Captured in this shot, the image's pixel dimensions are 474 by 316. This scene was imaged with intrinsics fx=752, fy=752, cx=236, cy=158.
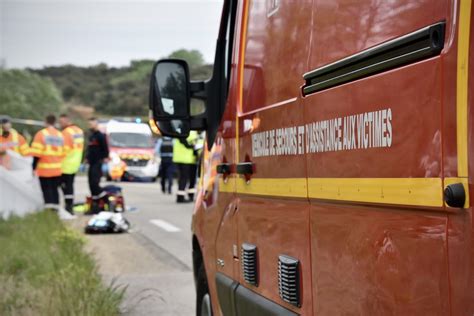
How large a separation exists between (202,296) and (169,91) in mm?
1340

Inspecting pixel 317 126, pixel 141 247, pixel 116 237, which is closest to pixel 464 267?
pixel 317 126

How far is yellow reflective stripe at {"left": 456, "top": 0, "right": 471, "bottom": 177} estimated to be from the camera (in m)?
1.66

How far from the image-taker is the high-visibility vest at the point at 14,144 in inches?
614

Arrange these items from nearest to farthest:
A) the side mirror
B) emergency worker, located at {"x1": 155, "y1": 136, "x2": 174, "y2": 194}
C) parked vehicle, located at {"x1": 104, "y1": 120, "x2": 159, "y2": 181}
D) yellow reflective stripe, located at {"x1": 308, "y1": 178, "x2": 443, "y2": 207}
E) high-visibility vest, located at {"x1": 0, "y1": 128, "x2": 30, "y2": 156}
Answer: yellow reflective stripe, located at {"x1": 308, "y1": 178, "x2": 443, "y2": 207}
the side mirror
high-visibility vest, located at {"x1": 0, "y1": 128, "x2": 30, "y2": 156}
emergency worker, located at {"x1": 155, "y1": 136, "x2": 174, "y2": 194}
parked vehicle, located at {"x1": 104, "y1": 120, "x2": 159, "y2": 181}

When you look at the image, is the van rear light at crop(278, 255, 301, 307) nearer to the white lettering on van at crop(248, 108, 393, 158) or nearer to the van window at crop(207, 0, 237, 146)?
the white lettering on van at crop(248, 108, 393, 158)

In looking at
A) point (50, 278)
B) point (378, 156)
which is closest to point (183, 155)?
point (50, 278)

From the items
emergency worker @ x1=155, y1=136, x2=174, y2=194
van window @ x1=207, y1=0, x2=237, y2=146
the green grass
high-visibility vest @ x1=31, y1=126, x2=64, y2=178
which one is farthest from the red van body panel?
emergency worker @ x1=155, y1=136, x2=174, y2=194

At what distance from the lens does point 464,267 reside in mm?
1679

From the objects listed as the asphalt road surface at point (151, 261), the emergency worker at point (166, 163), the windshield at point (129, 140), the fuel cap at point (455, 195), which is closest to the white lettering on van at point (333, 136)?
the fuel cap at point (455, 195)

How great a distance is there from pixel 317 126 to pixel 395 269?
68cm

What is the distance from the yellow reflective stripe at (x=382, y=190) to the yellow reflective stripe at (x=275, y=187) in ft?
0.45

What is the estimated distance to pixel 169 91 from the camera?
406 cm

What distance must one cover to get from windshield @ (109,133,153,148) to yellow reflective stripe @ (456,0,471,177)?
30174mm

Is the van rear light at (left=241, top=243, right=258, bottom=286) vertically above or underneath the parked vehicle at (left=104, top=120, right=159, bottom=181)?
underneath
